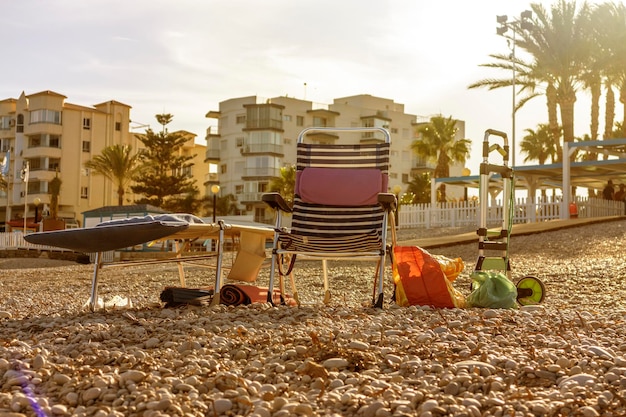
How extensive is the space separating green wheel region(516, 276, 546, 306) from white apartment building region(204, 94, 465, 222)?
57980 millimetres

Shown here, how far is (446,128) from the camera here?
164ft

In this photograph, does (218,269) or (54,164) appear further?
(54,164)

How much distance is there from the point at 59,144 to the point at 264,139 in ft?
56.5

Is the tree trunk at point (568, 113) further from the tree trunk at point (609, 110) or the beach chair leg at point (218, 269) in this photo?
the beach chair leg at point (218, 269)

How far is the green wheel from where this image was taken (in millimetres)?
6539

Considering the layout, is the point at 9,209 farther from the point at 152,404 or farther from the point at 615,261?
the point at 152,404

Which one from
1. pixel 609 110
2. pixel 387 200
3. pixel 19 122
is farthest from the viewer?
pixel 19 122

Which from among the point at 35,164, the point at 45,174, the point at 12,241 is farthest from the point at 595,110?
the point at 35,164

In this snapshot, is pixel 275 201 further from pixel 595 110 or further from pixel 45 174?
pixel 45 174

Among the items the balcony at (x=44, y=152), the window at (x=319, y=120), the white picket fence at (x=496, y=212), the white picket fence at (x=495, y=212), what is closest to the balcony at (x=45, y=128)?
the balcony at (x=44, y=152)

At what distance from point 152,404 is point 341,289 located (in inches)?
255

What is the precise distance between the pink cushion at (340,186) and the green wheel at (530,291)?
4.95 ft

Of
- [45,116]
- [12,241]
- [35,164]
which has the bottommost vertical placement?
[12,241]

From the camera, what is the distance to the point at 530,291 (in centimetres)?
660
